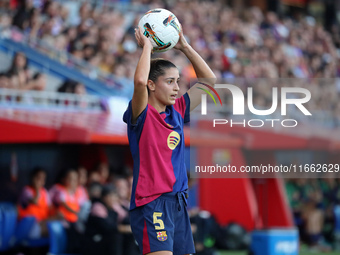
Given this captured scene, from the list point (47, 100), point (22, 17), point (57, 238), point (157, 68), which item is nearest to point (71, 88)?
point (47, 100)

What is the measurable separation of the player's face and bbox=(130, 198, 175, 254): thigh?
0.69m

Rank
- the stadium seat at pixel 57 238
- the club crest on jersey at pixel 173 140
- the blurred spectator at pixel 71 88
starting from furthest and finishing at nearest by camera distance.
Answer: the blurred spectator at pixel 71 88, the stadium seat at pixel 57 238, the club crest on jersey at pixel 173 140

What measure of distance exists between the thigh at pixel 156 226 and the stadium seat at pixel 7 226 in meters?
4.51

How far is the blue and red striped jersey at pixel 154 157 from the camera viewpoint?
170 inches

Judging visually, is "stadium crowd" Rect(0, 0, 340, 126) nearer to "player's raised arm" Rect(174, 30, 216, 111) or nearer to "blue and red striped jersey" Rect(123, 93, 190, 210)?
"player's raised arm" Rect(174, 30, 216, 111)

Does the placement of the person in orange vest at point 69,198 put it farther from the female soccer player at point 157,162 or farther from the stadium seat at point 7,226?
the female soccer player at point 157,162

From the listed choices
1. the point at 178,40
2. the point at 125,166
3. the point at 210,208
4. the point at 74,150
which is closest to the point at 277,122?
the point at 210,208

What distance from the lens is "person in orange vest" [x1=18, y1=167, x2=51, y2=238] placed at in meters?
8.63

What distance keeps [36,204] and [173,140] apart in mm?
4825

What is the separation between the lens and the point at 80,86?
11.0 m

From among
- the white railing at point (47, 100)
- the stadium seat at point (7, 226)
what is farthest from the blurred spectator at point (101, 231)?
the white railing at point (47, 100)

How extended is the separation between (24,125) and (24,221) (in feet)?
4.13

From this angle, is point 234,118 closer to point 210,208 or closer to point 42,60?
point 210,208

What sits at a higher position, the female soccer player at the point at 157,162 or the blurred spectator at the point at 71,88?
Result: the blurred spectator at the point at 71,88
